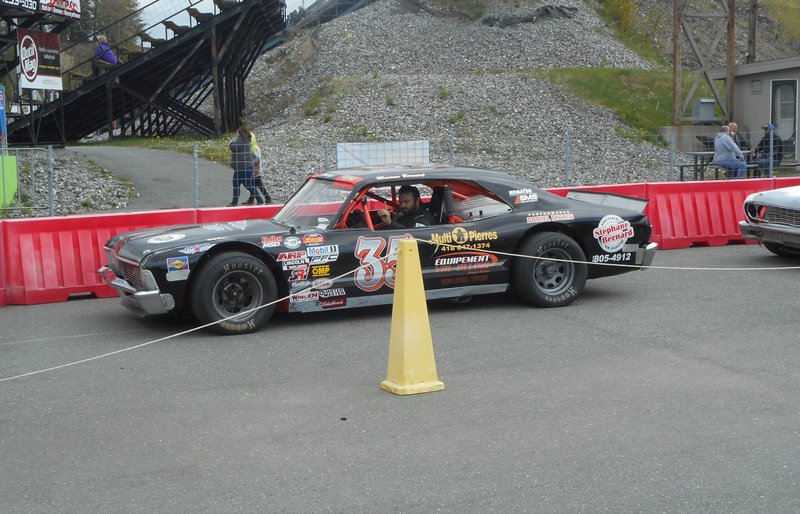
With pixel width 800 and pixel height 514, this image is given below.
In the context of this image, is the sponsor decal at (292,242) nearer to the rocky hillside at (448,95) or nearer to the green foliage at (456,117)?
the rocky hillside at (448,95)

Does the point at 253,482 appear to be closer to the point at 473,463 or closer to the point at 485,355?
the point at 473,463

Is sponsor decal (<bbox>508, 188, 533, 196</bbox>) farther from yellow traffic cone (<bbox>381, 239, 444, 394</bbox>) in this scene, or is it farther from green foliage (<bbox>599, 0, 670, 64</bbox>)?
green foliage (<bbox>599, 0, 670, 64</bbox>)

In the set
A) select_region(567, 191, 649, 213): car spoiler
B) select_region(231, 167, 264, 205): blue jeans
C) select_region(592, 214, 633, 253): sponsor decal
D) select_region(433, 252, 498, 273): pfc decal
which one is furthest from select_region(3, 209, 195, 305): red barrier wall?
select_region(231, 167, 264, 205): blue jeans

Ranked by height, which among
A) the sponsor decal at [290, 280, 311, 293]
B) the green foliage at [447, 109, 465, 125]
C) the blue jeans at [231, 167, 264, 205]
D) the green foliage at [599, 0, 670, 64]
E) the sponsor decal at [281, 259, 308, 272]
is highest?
the green foliage at [599, 0, 670, 64]

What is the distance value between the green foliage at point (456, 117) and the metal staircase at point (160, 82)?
23.9 ft

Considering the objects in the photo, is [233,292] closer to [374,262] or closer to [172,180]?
[374,262]

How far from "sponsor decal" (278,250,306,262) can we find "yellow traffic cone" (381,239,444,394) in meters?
2.04

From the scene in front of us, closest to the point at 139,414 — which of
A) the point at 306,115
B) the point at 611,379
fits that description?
the point at 611,379

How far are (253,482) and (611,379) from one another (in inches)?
111

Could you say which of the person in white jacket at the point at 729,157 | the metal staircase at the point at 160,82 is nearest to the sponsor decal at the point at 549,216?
the person in white jacket at the point at 729,157

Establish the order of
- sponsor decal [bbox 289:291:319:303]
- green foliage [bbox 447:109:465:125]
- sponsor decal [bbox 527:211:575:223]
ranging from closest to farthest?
sponsor decal [bbox 289:291:319:303] → sponsor decal [bbox 527:211:575:223] → green foliage [bbox 447:109:465:125]

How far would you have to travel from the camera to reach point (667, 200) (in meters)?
12.8

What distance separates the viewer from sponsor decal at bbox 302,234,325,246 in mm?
8078

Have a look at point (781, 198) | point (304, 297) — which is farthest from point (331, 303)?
point (781, 198)
